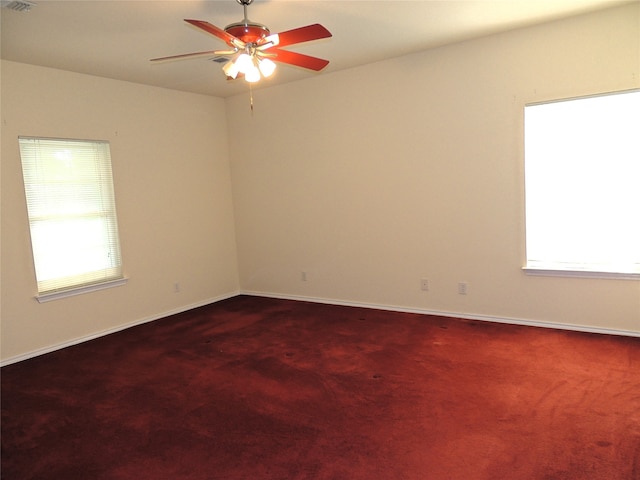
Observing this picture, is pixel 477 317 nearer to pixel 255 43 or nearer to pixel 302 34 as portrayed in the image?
pixel 302 34

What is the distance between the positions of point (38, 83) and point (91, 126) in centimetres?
58

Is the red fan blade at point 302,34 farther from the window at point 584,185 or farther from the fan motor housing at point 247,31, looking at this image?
the window at point 584,185

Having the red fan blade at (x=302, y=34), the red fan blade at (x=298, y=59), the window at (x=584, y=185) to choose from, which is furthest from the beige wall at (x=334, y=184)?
the red fan blade at (x=302, y=34)

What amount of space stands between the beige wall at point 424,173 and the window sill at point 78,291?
1.87m

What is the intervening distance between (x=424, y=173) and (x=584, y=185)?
143cm

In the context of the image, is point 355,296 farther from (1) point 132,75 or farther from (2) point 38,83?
(2) point 38,83

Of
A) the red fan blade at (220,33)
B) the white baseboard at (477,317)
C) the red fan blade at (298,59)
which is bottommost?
the white baseboard at (477,317)

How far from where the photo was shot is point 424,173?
4438 mm

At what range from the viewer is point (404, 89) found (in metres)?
4.46

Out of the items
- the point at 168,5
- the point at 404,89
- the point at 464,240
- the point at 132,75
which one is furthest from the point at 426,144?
the point at 132,75

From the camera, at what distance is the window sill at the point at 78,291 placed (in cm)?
408

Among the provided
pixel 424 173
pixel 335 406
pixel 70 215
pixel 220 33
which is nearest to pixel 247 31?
pixel 220 33

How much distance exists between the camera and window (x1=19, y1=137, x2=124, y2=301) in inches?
160

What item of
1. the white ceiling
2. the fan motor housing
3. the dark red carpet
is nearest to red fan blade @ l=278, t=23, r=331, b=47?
the fan motor housing
